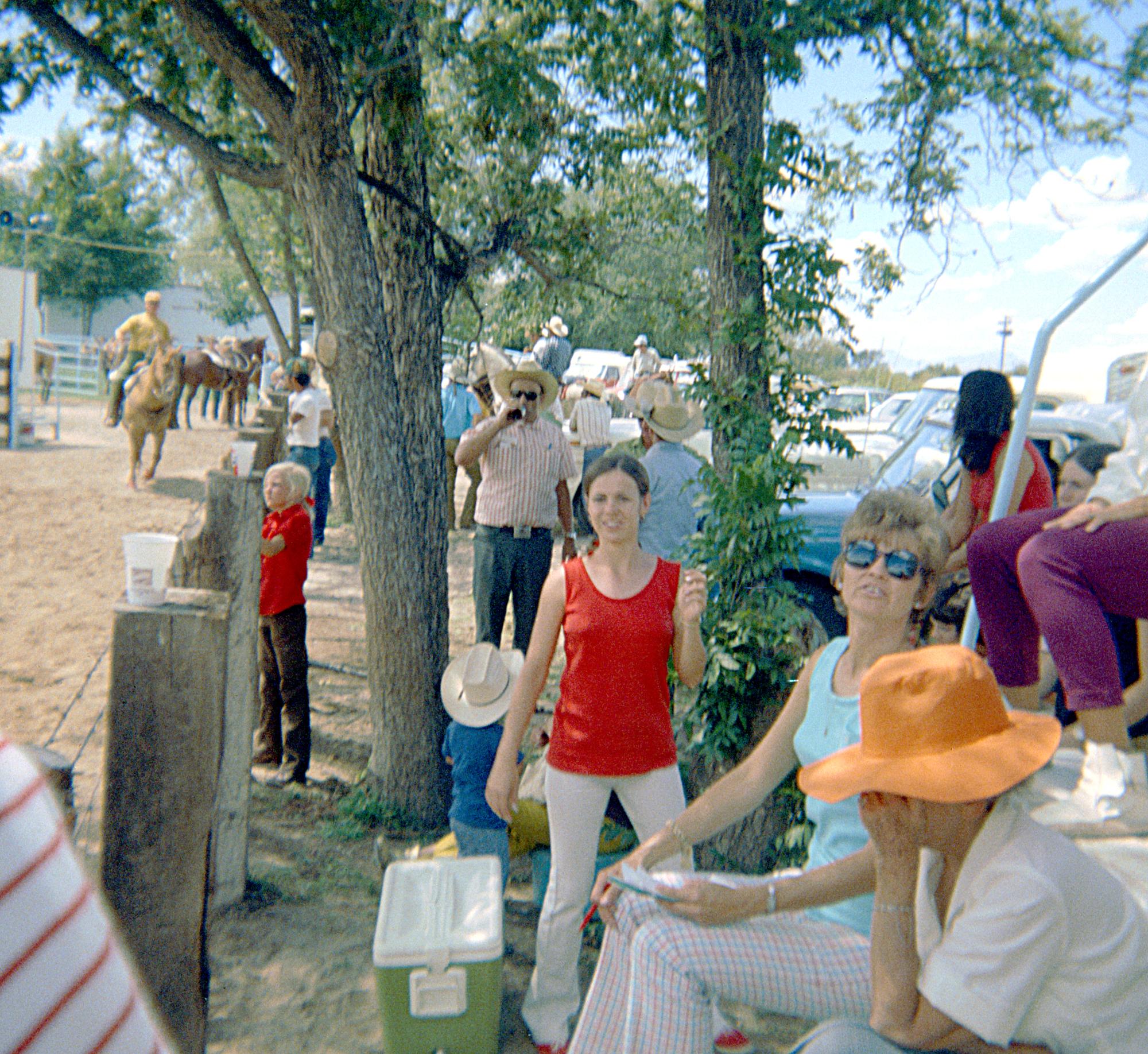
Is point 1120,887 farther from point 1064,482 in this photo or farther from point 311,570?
point 311,570

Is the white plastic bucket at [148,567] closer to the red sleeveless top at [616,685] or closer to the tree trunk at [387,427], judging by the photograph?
the red sleeveless top at [616,685]

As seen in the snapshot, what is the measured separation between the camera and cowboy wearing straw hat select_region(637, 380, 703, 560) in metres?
5.95

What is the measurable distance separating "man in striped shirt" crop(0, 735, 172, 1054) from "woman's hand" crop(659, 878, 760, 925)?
5.58ft

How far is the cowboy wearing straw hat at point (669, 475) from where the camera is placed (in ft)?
19.5

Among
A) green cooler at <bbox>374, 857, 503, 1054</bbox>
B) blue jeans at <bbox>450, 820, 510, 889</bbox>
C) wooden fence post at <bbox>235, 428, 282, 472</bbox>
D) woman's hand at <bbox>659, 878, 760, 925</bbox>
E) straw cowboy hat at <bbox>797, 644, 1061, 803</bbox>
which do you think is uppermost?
wooden fence post at <bbox>235, 428, 282, 472</bbox>

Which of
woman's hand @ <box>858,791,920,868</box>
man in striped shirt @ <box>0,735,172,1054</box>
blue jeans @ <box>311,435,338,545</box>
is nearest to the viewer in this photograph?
man in striped shirt @ <box>0,735,172,1054</box>

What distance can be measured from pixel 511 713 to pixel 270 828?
2.08 meters

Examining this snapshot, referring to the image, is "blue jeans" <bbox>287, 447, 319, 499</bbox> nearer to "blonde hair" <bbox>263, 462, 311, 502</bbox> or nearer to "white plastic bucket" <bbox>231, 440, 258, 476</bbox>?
"white plastic bucket" <bbox>231, 440, 258, 476</bbox>

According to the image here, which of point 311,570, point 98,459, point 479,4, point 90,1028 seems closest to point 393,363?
point 479,4

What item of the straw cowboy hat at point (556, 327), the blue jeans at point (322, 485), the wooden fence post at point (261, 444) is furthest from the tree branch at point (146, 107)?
the straw cowboy hat at point (556, 327)

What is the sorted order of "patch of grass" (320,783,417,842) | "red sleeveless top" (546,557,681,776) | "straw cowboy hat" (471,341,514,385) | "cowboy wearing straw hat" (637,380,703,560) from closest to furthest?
"red sleeveless top" (546,557,681,776) < "patch of grass" (320,783,417,842) < "cowboy wearing straw hat" (637,380,703,560) < "straw cowboy hat" (471,341,514,385)

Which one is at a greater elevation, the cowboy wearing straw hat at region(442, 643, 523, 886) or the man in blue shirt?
the man in blue shirt

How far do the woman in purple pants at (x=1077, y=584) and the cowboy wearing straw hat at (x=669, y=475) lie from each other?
2.89 metres

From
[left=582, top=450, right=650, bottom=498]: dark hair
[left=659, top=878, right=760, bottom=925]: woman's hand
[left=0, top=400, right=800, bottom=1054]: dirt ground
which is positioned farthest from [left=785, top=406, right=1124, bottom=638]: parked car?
[left=659, top=878, right=760, bottom=925]: woman's hand
